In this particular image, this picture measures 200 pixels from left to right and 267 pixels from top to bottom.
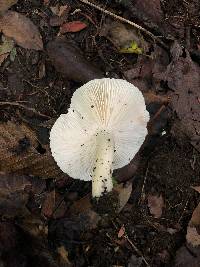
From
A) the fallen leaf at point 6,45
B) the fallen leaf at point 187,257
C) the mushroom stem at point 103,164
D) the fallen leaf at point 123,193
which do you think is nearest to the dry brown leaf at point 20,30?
the fallen leaf at point 6,45

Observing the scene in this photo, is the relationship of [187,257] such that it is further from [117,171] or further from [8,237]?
[8,237]

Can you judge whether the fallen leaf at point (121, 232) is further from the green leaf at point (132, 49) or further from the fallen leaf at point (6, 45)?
the fallen leaf at point (6, 45)

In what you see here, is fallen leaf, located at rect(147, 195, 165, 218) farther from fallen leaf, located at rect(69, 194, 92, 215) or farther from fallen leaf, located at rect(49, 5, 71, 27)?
fallen leaf, located at rect(49, 5, 71, 27)

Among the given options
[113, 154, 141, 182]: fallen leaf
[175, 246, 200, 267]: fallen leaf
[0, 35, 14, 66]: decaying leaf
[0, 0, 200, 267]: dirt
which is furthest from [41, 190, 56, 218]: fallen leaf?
[0, 35, 14, 66]: decaying leaf

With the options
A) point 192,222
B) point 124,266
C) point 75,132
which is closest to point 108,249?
point 124,266

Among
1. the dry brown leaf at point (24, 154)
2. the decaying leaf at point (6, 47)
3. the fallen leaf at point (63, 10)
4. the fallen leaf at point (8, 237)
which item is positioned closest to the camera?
the fallen leaf at point (8, 237)

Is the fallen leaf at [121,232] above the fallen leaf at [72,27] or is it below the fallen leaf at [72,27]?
below
